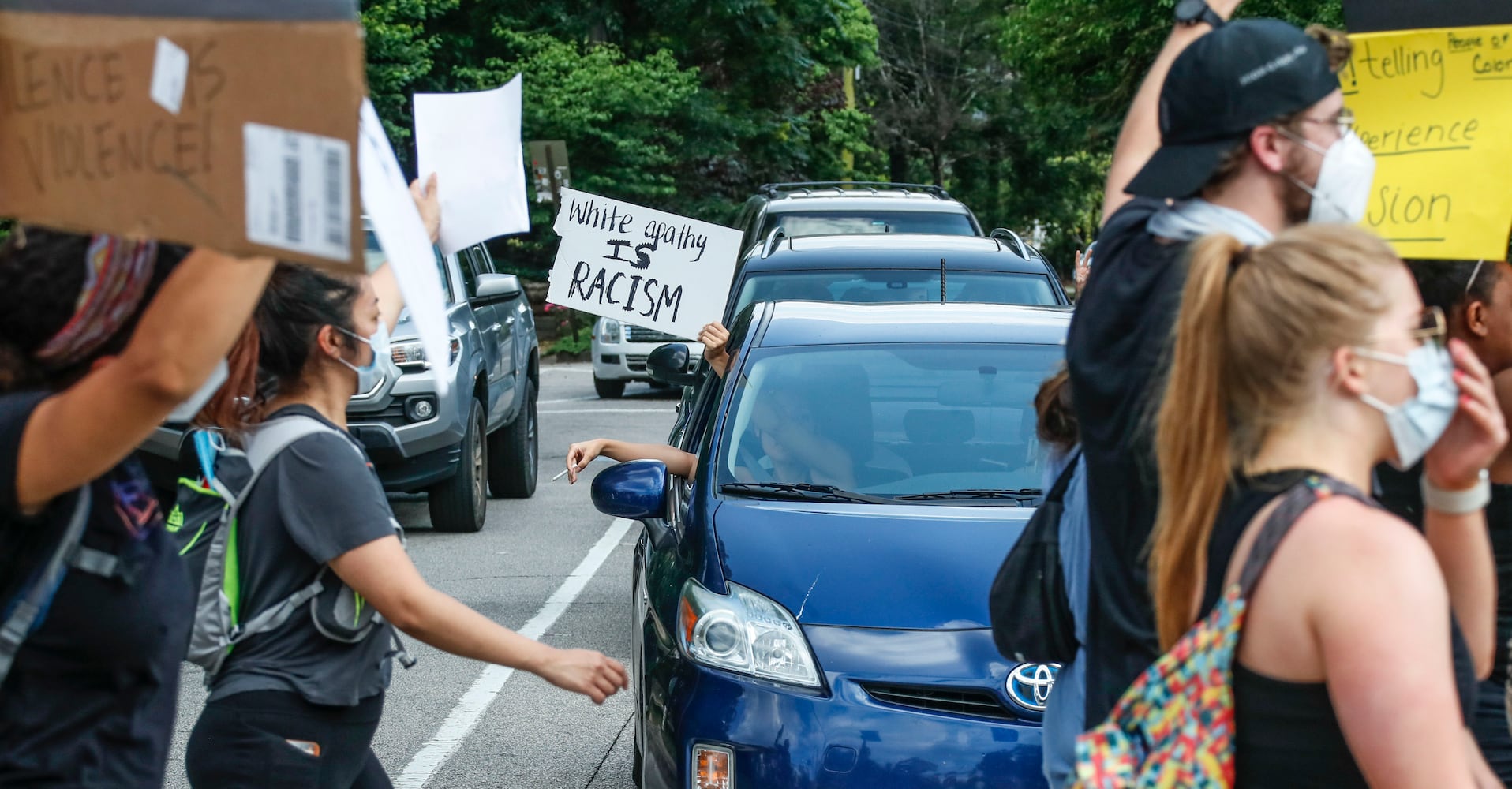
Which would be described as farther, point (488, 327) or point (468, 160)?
point (488, 327)

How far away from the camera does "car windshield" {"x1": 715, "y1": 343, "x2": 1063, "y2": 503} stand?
4.53 meters

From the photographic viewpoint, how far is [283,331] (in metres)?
2.78

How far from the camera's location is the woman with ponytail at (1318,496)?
5.48 feet

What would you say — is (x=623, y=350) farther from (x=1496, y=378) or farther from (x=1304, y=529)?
(x=1304, y=529)

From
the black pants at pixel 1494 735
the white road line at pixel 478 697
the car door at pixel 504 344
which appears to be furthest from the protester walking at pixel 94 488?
the car door at pixel 504 344

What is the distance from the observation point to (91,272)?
1.88 meters

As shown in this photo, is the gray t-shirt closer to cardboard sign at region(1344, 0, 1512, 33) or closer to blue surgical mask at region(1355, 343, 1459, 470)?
blue surgical mask at region(1355, 343, 1459, 470)

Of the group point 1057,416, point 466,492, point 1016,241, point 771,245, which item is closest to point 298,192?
point 1057,416

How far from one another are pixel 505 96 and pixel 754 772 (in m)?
1.60

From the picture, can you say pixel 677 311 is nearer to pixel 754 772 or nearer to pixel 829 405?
pixel 829 405

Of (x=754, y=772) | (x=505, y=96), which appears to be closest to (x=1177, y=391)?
(x=505, y=96)

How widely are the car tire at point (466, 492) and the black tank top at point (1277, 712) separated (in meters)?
7.49

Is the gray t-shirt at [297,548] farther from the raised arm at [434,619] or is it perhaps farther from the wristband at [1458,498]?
the wristband at [1458,498]

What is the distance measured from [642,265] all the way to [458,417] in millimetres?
2533
